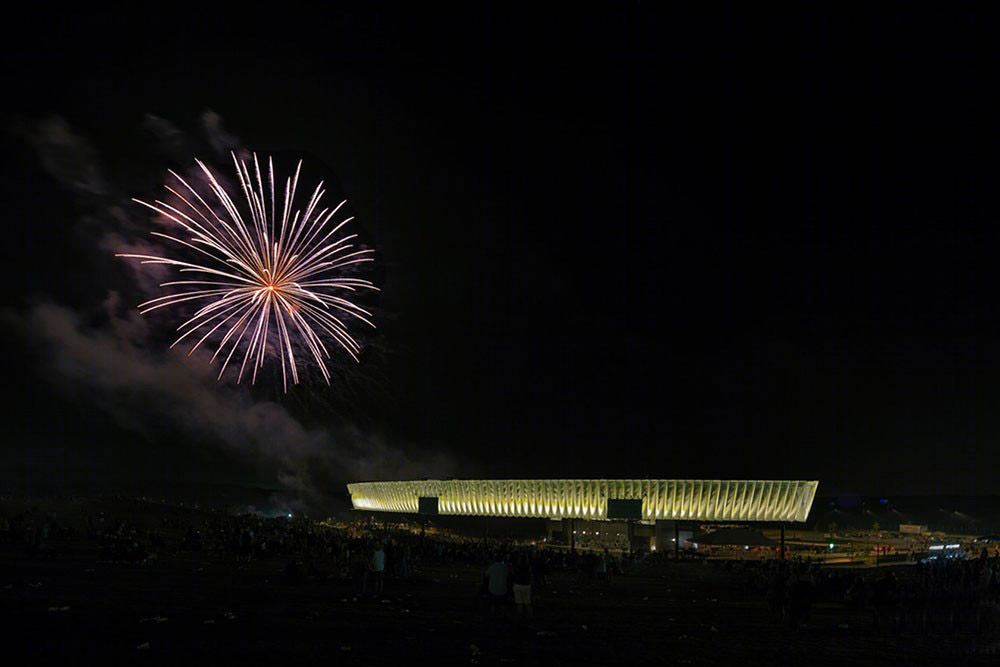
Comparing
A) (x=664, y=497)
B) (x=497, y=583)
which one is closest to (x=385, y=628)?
(x=497, y=583)

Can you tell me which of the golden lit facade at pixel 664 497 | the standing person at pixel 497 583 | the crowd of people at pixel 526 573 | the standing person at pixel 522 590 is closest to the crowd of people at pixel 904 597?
the crowd of people at pixel 526 573

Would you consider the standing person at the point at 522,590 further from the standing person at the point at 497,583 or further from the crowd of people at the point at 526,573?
the standing person at the point at 497,583

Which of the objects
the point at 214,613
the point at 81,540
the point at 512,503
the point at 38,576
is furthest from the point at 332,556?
the point at 512,503

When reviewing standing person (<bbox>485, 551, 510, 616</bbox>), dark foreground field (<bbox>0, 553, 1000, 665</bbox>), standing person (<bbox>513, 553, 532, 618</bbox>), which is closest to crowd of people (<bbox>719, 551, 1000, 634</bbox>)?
dark foreground field (<bbox>0, 553, 1000, 665</bbox>)

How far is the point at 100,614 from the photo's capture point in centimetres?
1745

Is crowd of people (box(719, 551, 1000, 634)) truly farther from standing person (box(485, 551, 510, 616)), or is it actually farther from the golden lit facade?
the golden lit facade

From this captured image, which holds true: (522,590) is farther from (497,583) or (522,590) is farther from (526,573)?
(497,583)

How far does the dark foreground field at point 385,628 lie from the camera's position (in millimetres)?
14242

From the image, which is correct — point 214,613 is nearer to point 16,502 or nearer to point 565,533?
point 16,502

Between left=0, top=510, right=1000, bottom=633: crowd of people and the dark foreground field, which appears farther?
left=0, top=510, right=1000, bottom=633: crowd of people

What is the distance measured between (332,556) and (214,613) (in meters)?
22.3

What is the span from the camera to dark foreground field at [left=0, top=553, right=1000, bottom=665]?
46.7 feet

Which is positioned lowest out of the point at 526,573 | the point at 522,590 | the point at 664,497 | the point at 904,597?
the point at 904,597

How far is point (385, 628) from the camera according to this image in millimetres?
17672
